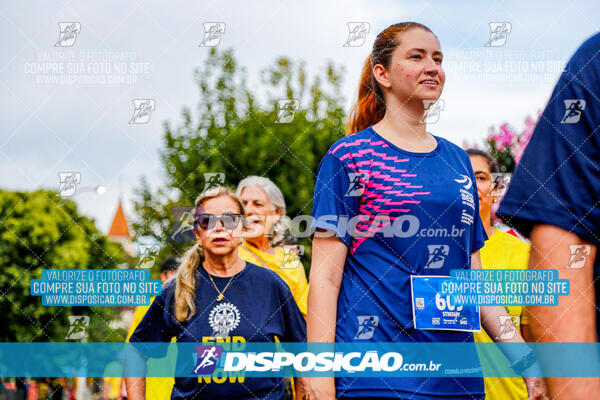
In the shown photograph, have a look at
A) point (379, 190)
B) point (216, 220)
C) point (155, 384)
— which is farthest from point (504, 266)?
point (155, 384)

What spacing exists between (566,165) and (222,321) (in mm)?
3226

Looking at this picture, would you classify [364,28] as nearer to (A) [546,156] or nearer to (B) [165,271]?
(B) [165,271]

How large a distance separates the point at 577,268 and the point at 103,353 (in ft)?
25.4

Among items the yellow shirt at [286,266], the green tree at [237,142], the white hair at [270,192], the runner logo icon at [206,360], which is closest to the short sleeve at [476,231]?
the runner logo icon at [206,360]

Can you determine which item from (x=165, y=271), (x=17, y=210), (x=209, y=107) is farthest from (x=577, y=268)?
(x=17, y=210)

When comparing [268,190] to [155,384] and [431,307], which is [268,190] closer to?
[155,384]

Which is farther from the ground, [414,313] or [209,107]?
[209,107]

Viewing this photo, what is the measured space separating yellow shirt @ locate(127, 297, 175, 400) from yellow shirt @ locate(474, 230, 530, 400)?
2193mm

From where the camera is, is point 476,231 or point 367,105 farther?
point 367,105

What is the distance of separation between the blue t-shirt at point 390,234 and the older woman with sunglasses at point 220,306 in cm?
161

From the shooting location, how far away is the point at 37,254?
24016 millimetres

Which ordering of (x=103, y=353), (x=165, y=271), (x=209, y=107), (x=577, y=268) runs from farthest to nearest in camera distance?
(x=209, y=107)
(x=103, y=353)
(x=165, y=271)
(x=577, y=268)

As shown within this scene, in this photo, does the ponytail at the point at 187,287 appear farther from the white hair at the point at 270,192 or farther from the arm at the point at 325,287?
the arm at the point at 325,287

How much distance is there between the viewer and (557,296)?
1410 mm
